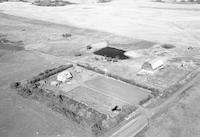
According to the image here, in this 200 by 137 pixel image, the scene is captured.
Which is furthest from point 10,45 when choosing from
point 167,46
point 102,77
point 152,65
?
point 167,46

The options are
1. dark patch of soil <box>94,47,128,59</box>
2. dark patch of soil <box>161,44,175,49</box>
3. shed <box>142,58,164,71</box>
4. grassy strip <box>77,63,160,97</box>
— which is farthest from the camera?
dark patch of soil <box>161,44,175,49</box>

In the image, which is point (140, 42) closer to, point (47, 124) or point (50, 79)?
point (50, 79)

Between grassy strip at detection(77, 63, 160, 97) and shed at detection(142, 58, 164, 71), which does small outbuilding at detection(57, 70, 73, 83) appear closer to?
grassy strip at detection(77, 63, 160, 97)

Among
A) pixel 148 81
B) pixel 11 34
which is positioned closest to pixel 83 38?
pixel 11 34

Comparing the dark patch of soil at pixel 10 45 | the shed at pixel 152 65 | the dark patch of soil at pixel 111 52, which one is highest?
the shed at pixel 152 65

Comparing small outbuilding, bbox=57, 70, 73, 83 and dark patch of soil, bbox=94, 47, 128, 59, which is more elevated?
dark patch of soil, bbox=94, 47, 128, 59

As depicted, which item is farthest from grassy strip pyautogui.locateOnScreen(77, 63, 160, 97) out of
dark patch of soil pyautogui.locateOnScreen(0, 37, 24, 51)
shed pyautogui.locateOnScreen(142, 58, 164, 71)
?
dark patch of soil pyautogui.locateOnScreen(0, 37, 24, 51)

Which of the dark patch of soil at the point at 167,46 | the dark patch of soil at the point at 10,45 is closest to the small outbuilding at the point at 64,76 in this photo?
the dark patch of soil at the point at 10,45

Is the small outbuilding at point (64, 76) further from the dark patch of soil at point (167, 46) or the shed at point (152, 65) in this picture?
the dark patch of soil at point (167, 46)

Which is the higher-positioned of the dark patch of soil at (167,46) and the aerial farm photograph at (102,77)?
the dark patch of soil at (167,46)
